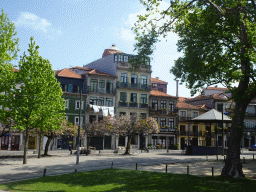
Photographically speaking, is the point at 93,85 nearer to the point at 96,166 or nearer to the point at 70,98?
the point at 70,98

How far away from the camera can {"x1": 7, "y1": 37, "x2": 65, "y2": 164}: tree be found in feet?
86.4

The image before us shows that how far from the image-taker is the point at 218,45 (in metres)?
22.4

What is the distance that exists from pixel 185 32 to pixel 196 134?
3994cm

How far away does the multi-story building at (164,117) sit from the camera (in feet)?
187

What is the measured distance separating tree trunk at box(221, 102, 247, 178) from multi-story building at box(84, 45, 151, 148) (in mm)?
36263

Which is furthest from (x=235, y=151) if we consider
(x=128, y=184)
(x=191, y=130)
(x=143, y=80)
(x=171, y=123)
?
(x=191, y=130)

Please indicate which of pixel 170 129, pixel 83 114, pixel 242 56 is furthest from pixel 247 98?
pixel 170 129

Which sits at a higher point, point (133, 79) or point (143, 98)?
point (133, 79)

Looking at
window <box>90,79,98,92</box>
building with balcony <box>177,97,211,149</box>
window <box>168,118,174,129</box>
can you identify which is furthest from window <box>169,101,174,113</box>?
window <box>90,79,98,92</box>

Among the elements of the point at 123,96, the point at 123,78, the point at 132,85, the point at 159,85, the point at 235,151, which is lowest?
the point at 235,151

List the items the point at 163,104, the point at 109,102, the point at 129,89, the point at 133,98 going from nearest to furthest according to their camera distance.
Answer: the point at 109,102
the point at 129,89
the point at 133,98
the point at 163,104

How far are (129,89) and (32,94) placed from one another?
3045 cm

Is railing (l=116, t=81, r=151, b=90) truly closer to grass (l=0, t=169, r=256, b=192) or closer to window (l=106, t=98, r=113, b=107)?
window (l=106, t=98, r=113, b=107)

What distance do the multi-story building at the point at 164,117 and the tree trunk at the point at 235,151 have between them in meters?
38.2
